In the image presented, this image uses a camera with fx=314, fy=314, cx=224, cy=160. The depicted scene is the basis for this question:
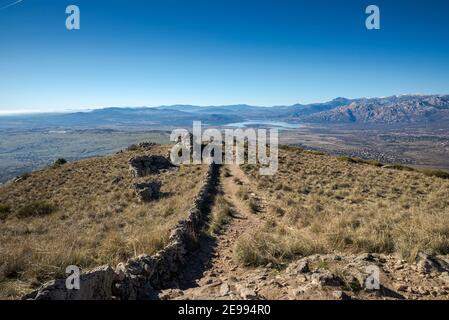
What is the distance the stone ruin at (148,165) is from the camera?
2918 centimetres

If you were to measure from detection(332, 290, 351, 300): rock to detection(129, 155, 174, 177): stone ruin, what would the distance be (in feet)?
83.9

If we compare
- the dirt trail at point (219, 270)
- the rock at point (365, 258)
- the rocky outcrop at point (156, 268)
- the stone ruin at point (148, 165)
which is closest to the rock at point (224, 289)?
the dirt trail at point (219, 270)

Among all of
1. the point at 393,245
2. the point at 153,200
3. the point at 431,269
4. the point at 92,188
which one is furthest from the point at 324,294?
the point at 92,188

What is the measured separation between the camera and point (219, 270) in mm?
7316

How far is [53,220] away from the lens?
53.1 feet

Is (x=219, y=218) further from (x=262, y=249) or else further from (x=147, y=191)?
(x=147, y=191)

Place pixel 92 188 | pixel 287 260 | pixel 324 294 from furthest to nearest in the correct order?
pixel 92 188 → pixel 287 260 → pixel 324 294

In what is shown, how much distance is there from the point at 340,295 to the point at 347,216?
686 cm

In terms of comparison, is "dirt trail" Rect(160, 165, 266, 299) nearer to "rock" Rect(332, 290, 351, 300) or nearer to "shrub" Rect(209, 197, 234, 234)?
"shrub" Rect(209, 197, 234, 234)

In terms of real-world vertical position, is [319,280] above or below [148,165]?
above

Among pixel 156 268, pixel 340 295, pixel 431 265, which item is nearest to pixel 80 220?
pixel 156 268
